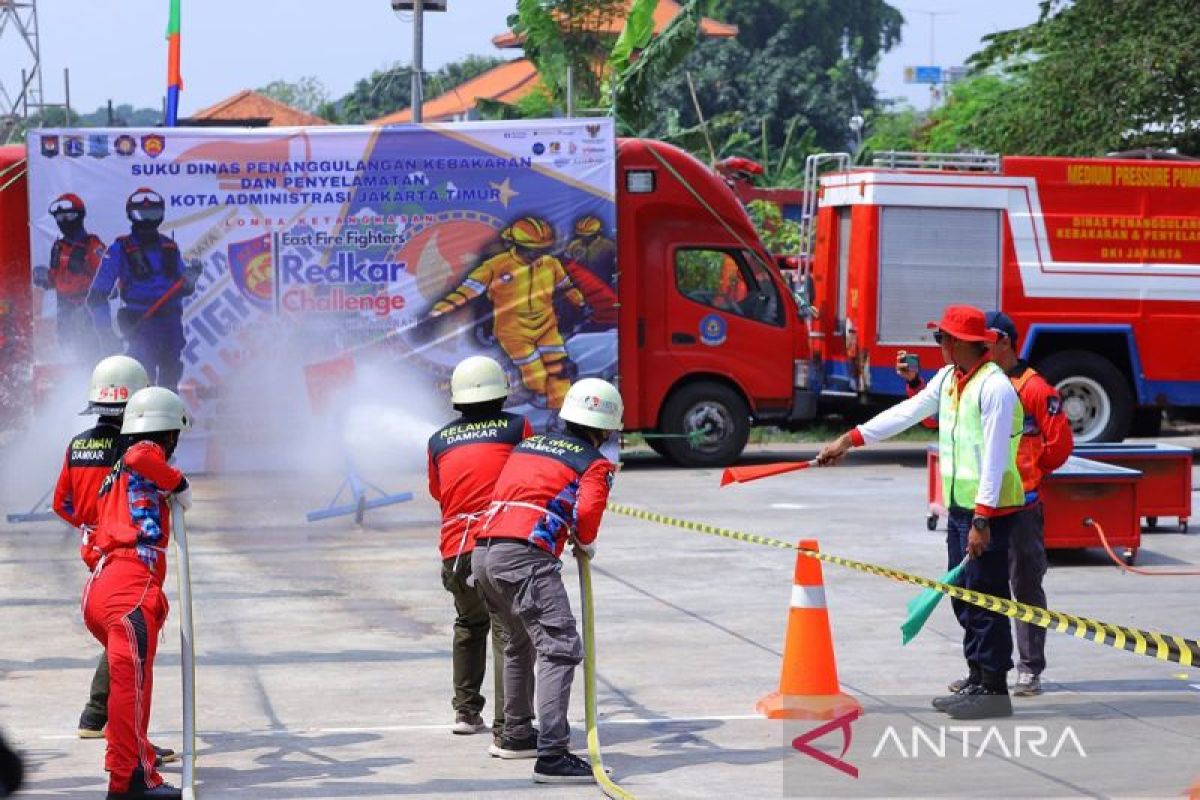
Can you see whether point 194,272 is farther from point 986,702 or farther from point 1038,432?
point 986,702

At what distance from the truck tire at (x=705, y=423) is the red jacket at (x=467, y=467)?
10.9m

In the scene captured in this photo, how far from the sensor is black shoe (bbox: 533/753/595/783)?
7.33 meters

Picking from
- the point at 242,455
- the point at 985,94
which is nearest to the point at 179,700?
the point at 242,455

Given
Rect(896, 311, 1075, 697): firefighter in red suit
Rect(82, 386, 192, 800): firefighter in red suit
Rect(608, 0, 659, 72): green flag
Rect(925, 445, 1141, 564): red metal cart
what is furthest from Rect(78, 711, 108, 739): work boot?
Rect(608, 0, 659, 72): green flag

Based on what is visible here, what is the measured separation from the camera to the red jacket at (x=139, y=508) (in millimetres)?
7254

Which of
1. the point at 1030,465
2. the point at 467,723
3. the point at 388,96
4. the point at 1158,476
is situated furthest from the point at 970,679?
the point at 388,96

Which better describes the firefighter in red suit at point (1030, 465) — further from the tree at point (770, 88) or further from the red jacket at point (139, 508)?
the tree at point (770, 88)

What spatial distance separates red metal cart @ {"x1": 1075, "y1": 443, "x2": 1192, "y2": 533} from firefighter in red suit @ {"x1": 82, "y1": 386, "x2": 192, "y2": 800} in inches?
351

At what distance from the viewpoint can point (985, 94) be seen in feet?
160

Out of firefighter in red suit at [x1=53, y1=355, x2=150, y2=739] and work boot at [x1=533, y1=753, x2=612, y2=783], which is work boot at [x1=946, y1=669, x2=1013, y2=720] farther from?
firefighter in red suit at [x1=53, y1=355, x2=150, y2=739]

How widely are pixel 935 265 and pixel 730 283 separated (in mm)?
2308

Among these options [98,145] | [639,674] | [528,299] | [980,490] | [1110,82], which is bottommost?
[639,674]

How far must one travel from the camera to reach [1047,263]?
19625 millimetres

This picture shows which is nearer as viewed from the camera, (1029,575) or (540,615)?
(540,615)
